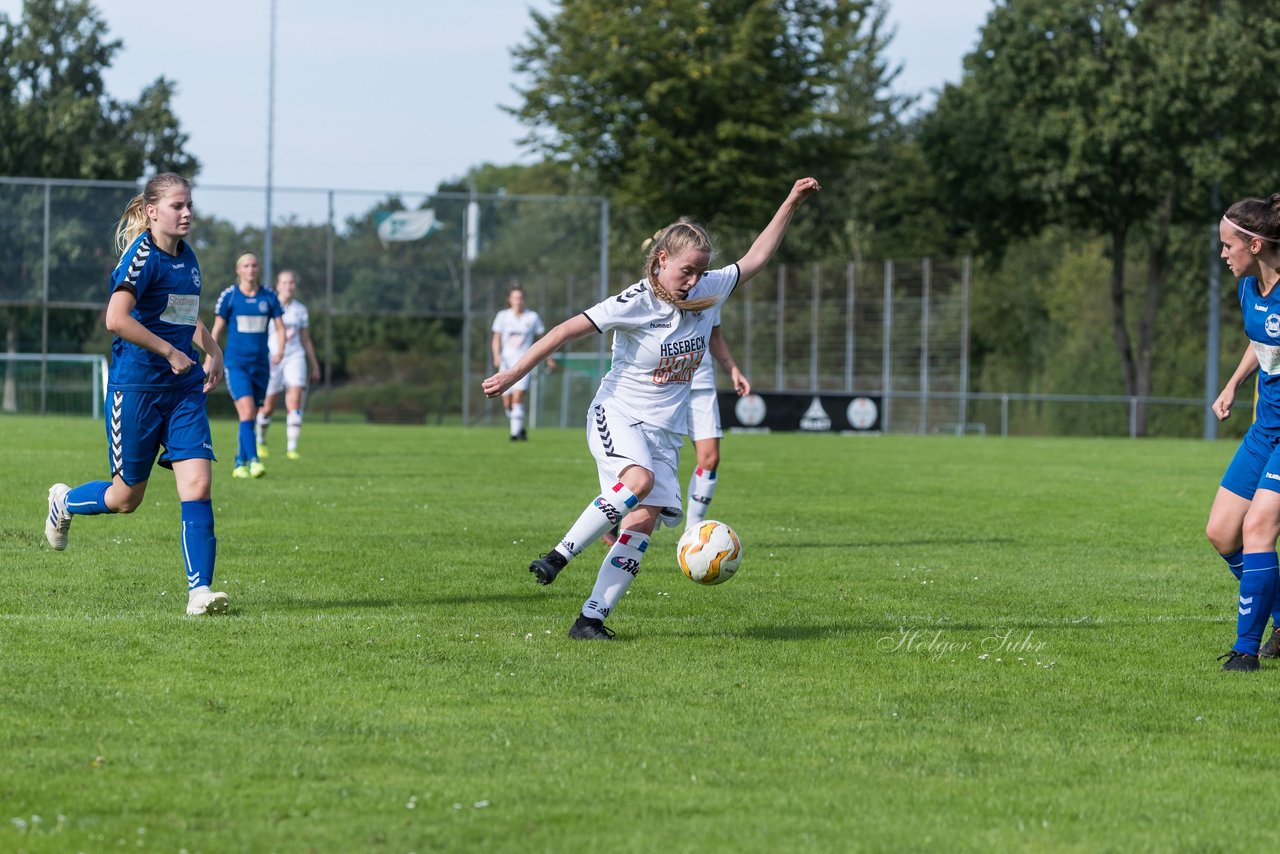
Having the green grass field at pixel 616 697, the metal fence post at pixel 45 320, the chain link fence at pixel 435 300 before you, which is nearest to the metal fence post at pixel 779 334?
the chain link fence at pixel 435 300

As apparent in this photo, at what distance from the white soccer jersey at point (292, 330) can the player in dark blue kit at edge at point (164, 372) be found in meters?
12.4

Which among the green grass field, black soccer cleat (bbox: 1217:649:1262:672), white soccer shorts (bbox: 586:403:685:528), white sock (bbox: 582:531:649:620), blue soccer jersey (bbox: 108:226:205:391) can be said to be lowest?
the green grass field

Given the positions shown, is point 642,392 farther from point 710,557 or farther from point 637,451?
point 710,557

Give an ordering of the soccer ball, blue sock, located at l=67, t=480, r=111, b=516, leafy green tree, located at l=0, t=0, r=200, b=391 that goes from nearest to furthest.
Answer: the soccer ball < blue sock, located at l=67, t=480, r=111, b=516 < leafy green tree, located at l=0, t=0, r=200, b=391

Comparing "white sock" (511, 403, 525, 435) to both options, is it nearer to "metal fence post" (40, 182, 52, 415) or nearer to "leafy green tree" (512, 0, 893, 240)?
"metal fence post" (40, 182, 52, 415)

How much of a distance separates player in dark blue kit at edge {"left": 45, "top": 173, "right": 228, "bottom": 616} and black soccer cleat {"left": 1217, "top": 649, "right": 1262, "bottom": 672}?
171 inches

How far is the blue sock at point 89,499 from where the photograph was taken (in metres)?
8.10

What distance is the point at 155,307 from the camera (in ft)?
24.9

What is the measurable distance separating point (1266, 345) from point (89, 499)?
5555 mm

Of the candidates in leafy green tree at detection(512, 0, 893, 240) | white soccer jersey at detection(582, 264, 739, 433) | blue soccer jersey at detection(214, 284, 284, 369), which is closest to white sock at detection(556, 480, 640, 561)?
white soccer jersey at detection(582, 264, 739, 433)

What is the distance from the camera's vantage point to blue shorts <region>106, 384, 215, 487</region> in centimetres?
759

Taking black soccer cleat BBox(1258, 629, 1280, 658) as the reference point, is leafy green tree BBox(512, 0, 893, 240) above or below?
above

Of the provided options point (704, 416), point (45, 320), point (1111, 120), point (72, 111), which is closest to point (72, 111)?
point (72, 111)

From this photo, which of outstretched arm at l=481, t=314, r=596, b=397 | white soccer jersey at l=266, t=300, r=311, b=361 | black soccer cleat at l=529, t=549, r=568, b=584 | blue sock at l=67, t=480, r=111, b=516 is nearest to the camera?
outstretched arm at l=481, t=314, r=596, b=397
